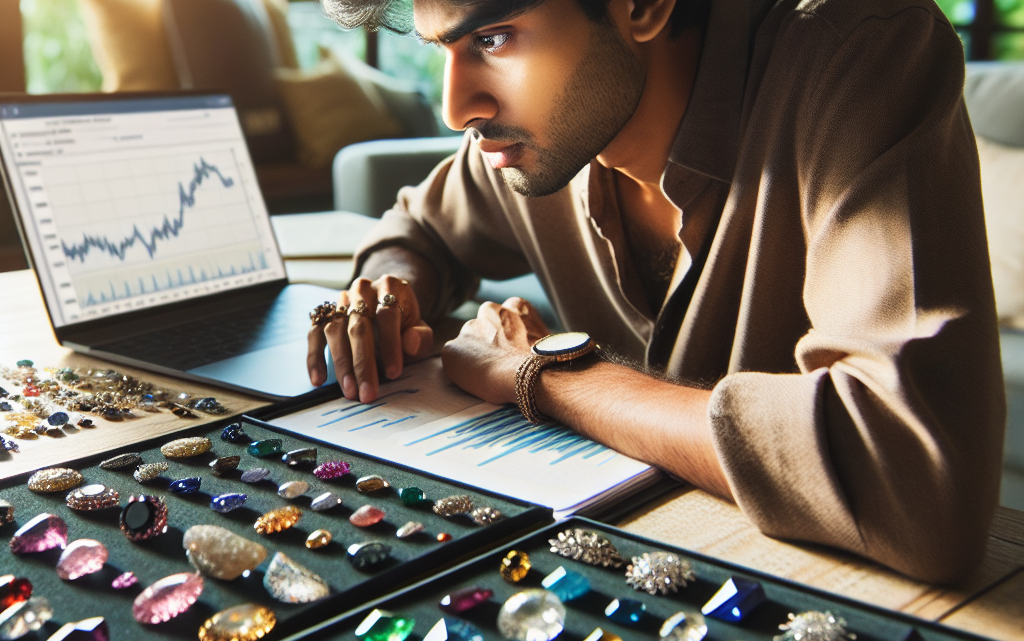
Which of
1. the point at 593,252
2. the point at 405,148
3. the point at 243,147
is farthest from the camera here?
the point at 405,148

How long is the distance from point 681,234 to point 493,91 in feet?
0.88

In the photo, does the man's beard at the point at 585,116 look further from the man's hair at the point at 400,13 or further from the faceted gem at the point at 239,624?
the faceted gem at the point at 239,624

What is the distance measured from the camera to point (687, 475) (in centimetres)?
66

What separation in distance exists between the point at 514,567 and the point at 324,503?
154mm

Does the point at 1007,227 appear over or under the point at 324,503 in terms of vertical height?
under

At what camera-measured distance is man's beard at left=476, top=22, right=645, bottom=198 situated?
99 cm

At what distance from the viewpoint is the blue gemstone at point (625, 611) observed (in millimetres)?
444

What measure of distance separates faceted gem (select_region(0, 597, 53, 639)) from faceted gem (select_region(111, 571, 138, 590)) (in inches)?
1.3

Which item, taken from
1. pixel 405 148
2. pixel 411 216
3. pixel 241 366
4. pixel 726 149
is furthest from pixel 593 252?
pixel 405 148

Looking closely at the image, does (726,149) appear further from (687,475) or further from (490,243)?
(490,243)

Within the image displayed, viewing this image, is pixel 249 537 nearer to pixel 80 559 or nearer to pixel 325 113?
pixel 80 559

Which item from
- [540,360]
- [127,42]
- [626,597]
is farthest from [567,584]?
[127,42]

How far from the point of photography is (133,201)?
118cm

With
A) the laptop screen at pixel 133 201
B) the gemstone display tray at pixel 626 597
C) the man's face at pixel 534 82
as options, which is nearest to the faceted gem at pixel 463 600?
the gemstone display tray at pixel 626 597
